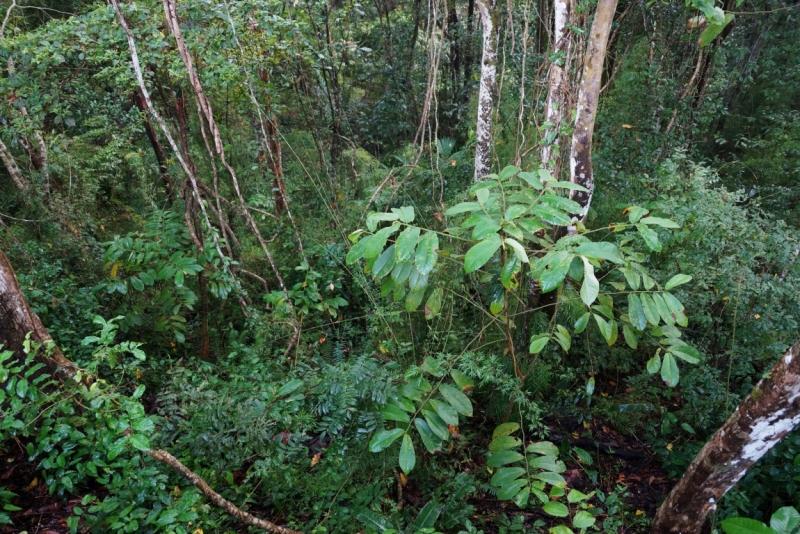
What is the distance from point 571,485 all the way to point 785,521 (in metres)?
1.29

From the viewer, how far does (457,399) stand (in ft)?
6.53

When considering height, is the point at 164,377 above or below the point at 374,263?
below

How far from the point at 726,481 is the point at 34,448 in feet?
10.4

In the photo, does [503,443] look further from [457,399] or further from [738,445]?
[738,445]

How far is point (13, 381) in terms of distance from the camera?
1.79 m

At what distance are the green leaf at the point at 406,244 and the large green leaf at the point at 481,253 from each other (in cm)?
20

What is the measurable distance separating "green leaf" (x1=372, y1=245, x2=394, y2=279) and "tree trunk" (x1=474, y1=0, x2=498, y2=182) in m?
2.47

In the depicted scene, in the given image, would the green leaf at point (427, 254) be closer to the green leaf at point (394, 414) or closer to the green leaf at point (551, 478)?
the green leaf at point (394, 414)

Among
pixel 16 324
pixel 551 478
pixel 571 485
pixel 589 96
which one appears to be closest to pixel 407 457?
pixel 551 478

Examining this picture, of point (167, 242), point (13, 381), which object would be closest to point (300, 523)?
point (13, 381)

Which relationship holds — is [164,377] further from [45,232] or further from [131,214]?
[131,214]

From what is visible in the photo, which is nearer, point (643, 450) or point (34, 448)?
point (34, 448)

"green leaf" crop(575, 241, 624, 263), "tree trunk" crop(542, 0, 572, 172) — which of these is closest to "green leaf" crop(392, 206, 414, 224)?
"green leaf" crop(575, 241, 624, 263)

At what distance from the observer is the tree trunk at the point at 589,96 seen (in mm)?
2623
